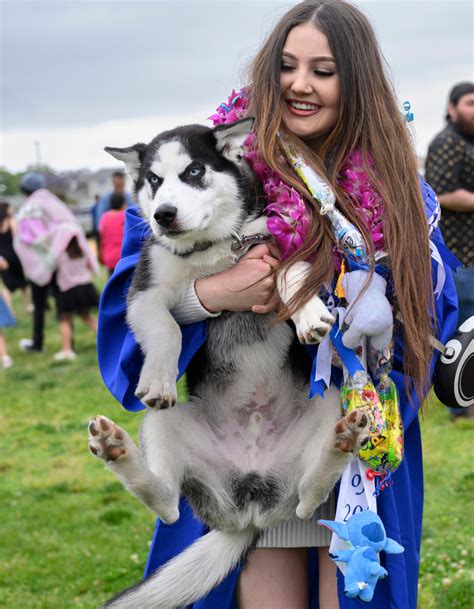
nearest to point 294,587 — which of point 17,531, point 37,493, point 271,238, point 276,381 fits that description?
point 276,381

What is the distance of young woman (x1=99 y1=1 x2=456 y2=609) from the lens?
2385 mm

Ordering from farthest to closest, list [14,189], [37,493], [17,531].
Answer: [14,189] → [37,493] → [17,531]

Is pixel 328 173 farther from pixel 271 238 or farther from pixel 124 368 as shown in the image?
pixel 124 368

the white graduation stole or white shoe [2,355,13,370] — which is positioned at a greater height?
the white graduation stole

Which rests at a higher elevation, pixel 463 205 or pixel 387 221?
pixel 387 221

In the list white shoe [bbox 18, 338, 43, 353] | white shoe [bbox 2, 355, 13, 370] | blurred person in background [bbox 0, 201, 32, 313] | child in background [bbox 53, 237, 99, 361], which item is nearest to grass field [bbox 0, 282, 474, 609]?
child in background [bbox 53, 237, 99, 361]

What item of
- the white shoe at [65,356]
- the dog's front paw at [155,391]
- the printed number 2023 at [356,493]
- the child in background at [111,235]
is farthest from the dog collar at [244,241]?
the white shoe at [65,356]

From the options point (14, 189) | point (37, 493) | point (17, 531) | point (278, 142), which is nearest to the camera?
point (278, 142)

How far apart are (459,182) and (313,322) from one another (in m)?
3.69

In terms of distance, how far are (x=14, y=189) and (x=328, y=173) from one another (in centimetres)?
6048

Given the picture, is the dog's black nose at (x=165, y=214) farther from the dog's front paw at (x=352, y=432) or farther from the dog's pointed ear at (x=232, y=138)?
the dog's front paw at (x=352, y=432)

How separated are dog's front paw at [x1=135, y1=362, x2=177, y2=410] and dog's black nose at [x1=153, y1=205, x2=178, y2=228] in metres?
0.40

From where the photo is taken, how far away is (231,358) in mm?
2523

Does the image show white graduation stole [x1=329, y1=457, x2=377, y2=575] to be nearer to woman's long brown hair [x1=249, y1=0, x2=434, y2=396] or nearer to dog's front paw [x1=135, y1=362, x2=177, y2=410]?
woman's long brown hair [x1=249, y1=0, x2=434, y2=396]
